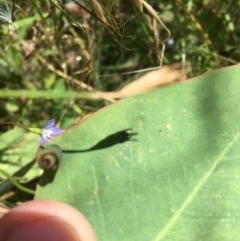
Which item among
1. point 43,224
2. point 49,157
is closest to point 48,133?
point 49,157

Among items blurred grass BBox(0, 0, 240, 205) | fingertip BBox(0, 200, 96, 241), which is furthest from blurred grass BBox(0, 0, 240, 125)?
fingertip BBox(0, 200, 96, 241)

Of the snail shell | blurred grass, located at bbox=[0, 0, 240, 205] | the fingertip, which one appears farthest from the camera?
blurred grass, located at bbox=[0, 0, 240, 205]

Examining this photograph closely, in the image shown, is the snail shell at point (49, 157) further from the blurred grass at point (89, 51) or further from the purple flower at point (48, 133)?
the blurred grass at point (89, 51)

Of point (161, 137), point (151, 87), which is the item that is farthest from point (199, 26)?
point (161, 137)

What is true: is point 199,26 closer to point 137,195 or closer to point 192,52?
point 192,52

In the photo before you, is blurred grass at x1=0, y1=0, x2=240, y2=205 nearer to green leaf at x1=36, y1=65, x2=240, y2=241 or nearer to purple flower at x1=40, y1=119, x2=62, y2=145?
purple flower at x1=40, y1=119, x2=62, y2=145

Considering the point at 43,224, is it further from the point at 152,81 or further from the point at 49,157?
the point at 152,81

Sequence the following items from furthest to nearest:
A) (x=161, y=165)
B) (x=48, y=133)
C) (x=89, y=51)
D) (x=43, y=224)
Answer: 1. (x=89, y=51)
2. (x=48, y=133)
3. (x=161, y=165)
4. (x=43, y=224)
